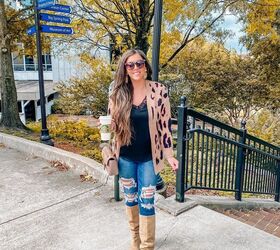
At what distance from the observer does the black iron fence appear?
3.28 meters

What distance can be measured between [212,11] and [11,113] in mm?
5843

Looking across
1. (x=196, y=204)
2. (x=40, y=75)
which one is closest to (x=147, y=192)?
(x=196, y=204)

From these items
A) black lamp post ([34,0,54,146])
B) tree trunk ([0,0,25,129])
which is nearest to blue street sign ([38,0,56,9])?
black lamp post ([34,0,54,146])

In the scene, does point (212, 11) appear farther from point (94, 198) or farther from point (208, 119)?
point (94, 198)

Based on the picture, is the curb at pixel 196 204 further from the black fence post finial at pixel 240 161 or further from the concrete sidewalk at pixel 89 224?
the black fence post finial at pixel 240 161

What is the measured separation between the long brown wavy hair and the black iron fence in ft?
3.11

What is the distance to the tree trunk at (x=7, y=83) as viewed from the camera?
23.9ft

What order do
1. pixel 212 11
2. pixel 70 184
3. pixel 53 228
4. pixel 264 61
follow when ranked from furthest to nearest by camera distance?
pixel 264 61, pixel 212 11, pixel 70 184, pixel 53 228

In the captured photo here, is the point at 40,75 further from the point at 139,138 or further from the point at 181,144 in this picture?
the point at 139,138

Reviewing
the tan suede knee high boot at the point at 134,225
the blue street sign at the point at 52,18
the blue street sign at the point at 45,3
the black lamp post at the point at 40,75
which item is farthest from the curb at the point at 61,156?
the blue street sign at the point at 45,3

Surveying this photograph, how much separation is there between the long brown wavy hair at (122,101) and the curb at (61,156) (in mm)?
1859

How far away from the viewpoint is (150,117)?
2.29 meters

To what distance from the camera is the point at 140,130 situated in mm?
2307

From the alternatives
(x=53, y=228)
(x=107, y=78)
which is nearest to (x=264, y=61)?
(x=107, y=78)
